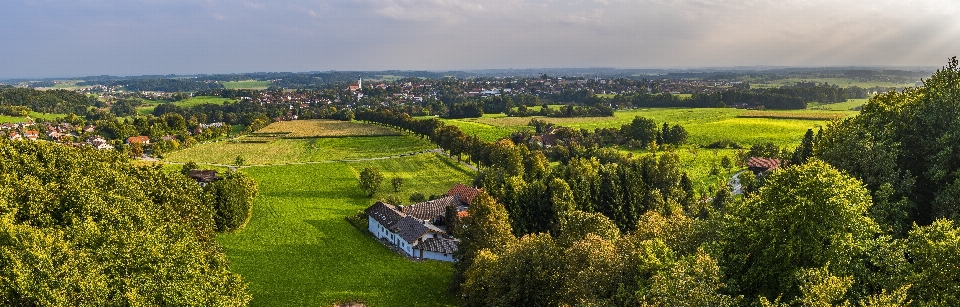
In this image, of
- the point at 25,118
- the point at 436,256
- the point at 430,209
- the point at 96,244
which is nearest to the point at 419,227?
the point at 436,256

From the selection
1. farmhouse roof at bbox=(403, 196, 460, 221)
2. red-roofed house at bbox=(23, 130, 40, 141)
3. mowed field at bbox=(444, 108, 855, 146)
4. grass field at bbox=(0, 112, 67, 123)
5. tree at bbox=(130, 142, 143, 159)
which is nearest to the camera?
farmhouse roof at bbox=(403, 196, 460, 221)

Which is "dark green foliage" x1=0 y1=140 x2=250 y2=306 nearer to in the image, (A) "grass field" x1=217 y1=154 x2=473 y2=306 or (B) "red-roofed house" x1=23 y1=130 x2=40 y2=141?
(A) "grass field" x1=217 y1=154 x2=473 y2=306

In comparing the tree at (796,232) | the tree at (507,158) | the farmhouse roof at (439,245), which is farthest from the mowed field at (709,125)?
the tree at (796,232)

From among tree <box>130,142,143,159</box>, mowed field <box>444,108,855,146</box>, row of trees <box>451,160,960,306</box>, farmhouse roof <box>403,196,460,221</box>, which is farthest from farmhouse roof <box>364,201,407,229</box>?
tree <box>130,142,143,159</box>

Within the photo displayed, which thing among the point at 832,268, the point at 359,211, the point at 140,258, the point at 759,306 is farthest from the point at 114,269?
the point at 359,211

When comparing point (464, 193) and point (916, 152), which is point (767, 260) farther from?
point (464, 193)

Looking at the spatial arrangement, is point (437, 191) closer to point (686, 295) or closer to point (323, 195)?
point (323, 195)
